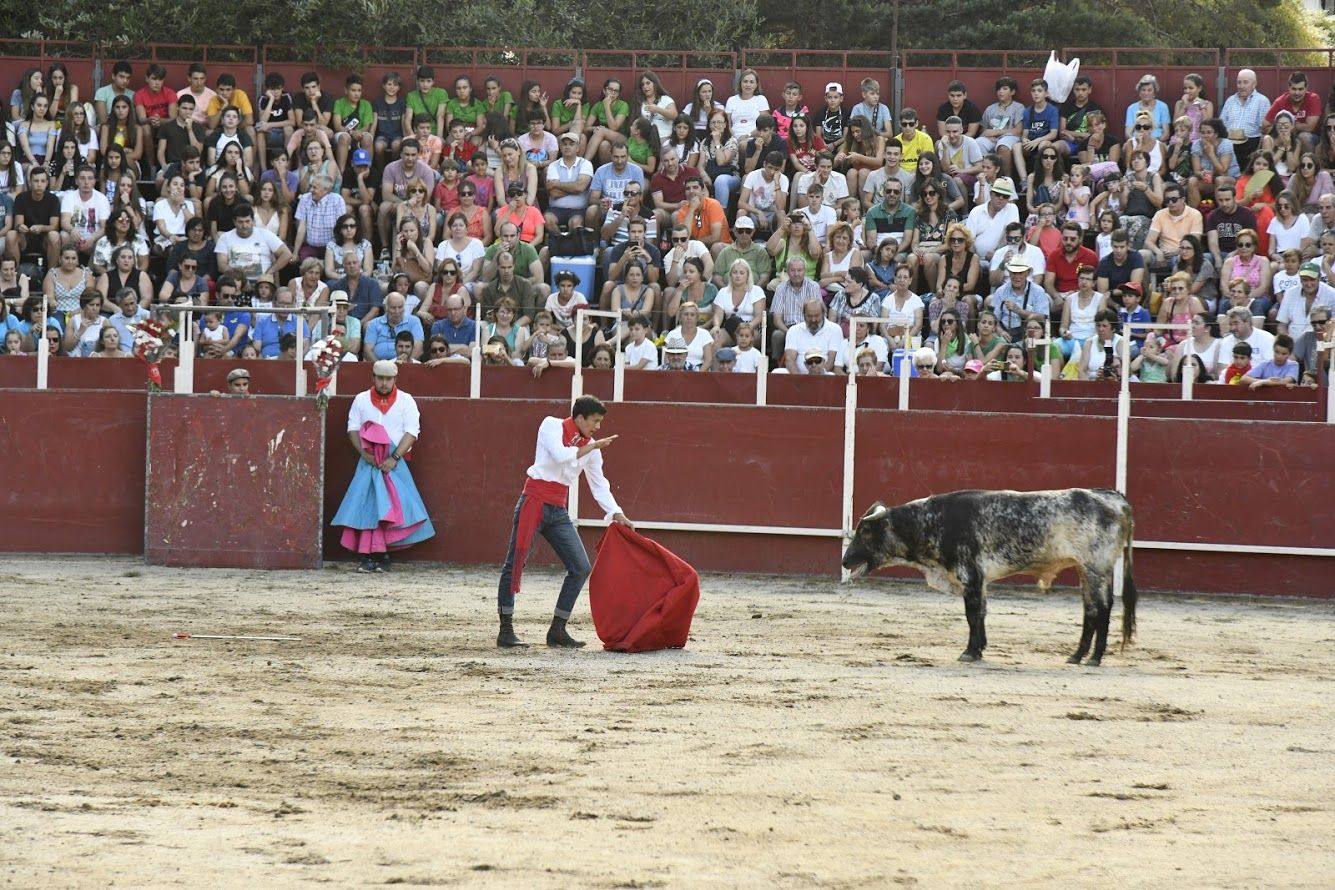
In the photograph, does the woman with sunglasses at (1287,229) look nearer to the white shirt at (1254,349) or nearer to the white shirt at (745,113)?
the white shirt at (1254,349)

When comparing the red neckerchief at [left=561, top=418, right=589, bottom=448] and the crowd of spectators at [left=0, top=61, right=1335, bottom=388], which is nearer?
the red neckerchief at [left=561, top=418, right=589, bottom=448]

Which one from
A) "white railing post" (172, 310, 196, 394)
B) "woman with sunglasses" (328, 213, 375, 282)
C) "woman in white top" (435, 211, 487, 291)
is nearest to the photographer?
"white railing post" (172, 310, 196, 394)

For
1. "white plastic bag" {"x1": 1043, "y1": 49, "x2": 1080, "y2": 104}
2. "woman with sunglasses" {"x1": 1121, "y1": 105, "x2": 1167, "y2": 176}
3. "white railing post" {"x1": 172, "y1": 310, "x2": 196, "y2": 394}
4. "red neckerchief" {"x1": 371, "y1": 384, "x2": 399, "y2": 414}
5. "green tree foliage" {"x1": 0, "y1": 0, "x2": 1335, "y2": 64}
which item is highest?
"green tree foliage" {"x1": 0, "y1": 0, "x2": 1335, "y2": 64}

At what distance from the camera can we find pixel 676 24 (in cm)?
2886

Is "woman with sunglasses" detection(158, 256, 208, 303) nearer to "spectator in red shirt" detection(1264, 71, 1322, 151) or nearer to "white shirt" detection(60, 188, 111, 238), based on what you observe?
"white shirt" detection(60, 188, 111, 238)

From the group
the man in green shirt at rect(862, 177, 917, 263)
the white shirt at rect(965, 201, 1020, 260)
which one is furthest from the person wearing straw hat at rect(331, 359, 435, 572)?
the white shirt at rect(965, 201, 1020, 260)

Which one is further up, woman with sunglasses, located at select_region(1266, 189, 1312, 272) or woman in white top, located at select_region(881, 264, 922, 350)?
woman with sunglasses, located at select_region(1266, 189, 1312, 272)

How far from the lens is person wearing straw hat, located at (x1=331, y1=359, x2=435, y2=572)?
13.6 meters

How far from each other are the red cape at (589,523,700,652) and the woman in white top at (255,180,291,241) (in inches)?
344

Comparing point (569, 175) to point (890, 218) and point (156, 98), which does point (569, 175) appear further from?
point (156, 98)

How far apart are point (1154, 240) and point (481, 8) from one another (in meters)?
12.6

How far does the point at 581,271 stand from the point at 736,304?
175 centimetres

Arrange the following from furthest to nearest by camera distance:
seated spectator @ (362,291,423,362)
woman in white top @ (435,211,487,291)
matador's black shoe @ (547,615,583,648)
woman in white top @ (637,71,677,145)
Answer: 1. woman in white top @ (637,71,677,145)
2. woman in white top @ (435,211,487,291)
3. seated spectator @ (362,291,423,362)
4. matador's black shoe @ (547,615,583,648)

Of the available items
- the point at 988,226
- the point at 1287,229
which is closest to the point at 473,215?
the point at 988,226
